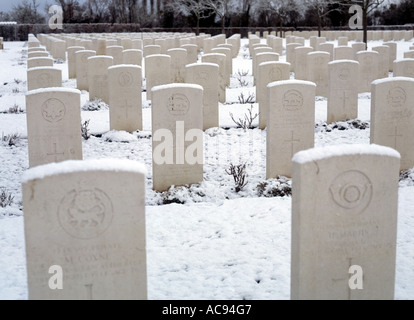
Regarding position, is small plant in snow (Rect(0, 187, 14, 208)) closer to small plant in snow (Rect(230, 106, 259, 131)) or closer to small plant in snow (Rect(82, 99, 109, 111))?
small plant in snow (Rect(230, 106, 259, 131))

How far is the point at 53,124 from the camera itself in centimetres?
700

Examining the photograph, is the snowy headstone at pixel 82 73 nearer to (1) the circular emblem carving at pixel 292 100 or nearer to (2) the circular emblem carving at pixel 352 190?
(1) the circular emblem carving at pixel 292 100

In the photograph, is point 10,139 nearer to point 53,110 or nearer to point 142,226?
point 53,110

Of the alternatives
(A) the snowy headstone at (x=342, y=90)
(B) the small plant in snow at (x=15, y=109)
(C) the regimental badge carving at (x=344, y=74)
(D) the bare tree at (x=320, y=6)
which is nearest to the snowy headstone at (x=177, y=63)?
(B) the small plant in snow at (x=15, y=109)

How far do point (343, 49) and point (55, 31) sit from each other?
103 feet

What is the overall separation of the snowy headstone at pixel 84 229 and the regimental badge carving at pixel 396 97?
184 inches

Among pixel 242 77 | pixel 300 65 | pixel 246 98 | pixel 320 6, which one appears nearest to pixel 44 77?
pixel 246 98

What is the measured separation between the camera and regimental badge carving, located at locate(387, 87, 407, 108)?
7.35 meters

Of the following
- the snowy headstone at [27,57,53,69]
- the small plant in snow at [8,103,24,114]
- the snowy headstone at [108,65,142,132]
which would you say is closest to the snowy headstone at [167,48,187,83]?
the snowy headstone at [27,57,53,69]

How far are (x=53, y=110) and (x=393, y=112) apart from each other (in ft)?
13.8

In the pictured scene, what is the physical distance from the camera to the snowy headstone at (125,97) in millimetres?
9344

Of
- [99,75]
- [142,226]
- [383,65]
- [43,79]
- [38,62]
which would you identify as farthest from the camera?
[383,65]

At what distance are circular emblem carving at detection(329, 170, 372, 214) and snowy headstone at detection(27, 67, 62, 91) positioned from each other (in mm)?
7679
